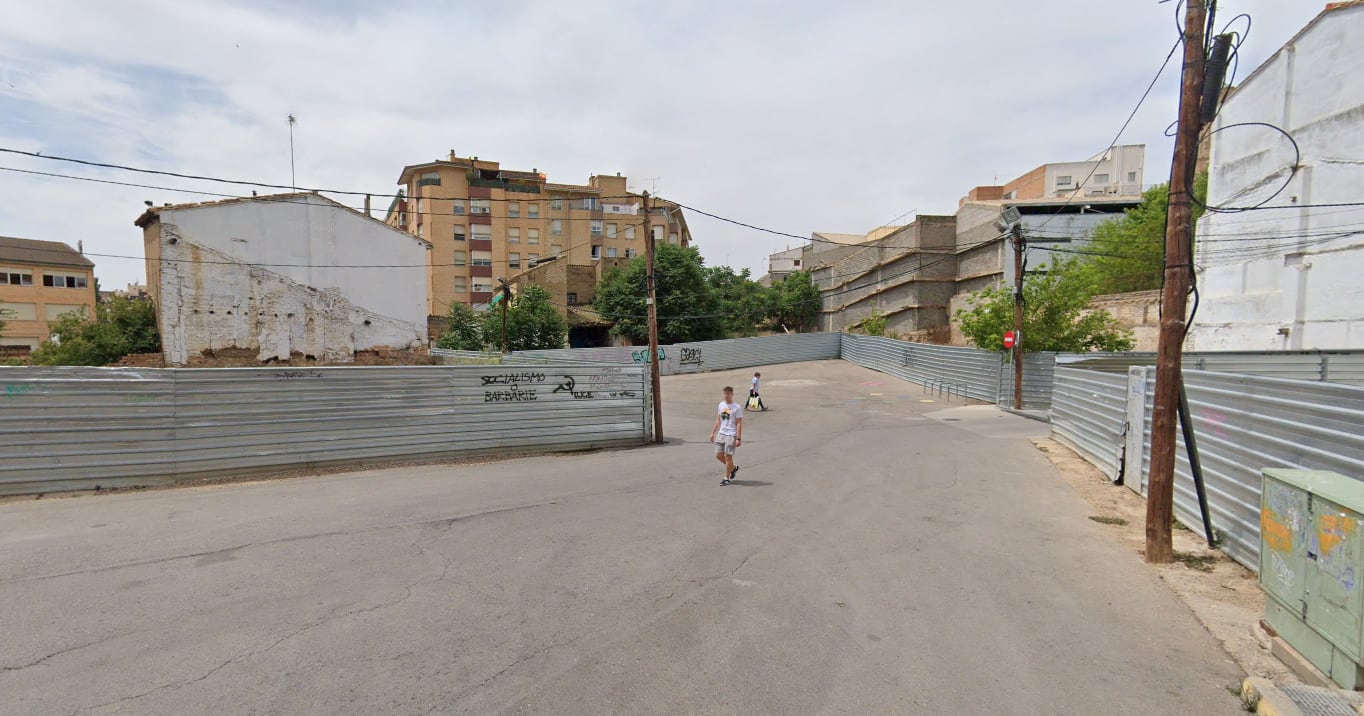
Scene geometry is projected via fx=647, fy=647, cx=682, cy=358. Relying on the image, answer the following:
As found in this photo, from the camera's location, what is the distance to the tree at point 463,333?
45719 millimetres

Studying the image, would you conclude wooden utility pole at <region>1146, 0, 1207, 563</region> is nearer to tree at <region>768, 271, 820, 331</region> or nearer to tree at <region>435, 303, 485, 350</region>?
tree at <region>435, 303, 485, 350</region>

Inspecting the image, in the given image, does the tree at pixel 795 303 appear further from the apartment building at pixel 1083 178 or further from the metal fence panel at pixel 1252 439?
the metal fence panel at pixel 1252 439

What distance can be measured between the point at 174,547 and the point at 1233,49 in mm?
12281

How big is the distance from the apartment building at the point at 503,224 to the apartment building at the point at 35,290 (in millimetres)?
28485

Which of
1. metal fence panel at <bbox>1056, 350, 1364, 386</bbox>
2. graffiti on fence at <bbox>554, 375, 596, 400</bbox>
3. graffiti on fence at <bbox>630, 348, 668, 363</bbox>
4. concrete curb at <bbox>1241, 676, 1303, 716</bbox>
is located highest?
metal fence panel at <bbox>1056, 350, 1364, 386</bbox>

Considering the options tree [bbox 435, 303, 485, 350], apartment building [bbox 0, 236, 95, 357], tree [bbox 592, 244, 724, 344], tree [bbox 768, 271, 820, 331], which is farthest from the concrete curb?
apartment building [bbox 0, 236, 95, 357]

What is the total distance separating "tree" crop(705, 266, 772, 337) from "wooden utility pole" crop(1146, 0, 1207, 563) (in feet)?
166

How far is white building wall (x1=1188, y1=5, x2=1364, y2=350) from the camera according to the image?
23.6m

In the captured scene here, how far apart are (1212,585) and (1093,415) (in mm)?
8161

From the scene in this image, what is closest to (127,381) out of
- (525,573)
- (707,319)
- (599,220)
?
(525,573)

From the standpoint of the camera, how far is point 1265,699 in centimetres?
373

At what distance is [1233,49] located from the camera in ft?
22.0

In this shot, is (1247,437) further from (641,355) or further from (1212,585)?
→ (641,355)

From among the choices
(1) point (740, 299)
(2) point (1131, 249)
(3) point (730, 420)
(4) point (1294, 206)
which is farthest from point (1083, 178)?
(3) point (730, 420)
